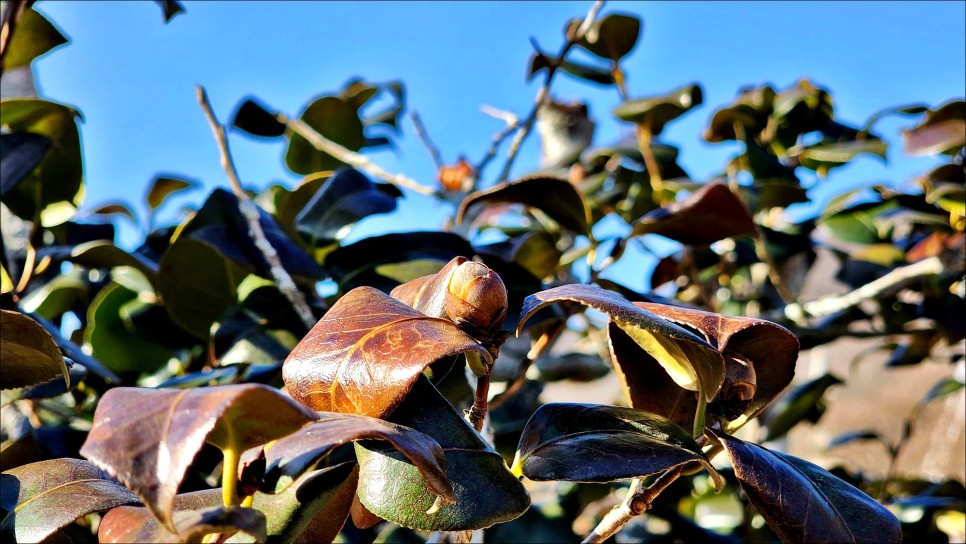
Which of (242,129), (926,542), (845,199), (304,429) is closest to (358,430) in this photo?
(304,429)

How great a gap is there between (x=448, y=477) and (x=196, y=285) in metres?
0.52

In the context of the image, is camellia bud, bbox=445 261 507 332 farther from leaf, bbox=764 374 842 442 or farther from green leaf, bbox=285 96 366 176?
leaf, bbox=764 374 842 442

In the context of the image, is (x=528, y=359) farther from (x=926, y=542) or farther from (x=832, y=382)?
(x=832, y=382)

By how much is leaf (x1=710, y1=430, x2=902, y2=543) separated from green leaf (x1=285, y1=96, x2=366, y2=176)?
0.85m

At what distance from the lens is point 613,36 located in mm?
1459

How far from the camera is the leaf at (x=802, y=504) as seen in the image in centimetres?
40

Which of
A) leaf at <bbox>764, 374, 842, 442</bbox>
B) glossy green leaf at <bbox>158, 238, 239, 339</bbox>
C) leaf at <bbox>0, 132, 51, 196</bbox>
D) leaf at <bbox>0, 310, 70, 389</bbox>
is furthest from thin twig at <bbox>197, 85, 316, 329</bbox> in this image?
leaf at <bbox>764, 374, 842, 442</bbox>

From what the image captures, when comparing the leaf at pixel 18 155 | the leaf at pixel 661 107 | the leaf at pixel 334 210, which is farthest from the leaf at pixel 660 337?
the leaf at pixel 661 107

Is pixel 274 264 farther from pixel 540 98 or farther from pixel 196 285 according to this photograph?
pixel 540 98

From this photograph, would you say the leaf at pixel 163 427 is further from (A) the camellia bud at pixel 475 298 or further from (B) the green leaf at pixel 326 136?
(B) the green leaf at pixel 326 136

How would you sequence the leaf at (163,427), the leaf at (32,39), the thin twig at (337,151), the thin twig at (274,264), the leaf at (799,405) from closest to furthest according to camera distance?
1. the leaf at (163,427)
2. the thin twig at (274,264)
3. the leaf at (32,39)
4. the thin twig at (337,151)
5. the leaf at (799,405)

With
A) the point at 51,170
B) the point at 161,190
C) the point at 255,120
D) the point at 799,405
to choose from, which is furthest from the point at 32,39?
the point at 799,405

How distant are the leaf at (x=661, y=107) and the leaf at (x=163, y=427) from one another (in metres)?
1.11

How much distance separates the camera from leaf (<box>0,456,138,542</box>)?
1.31ft
